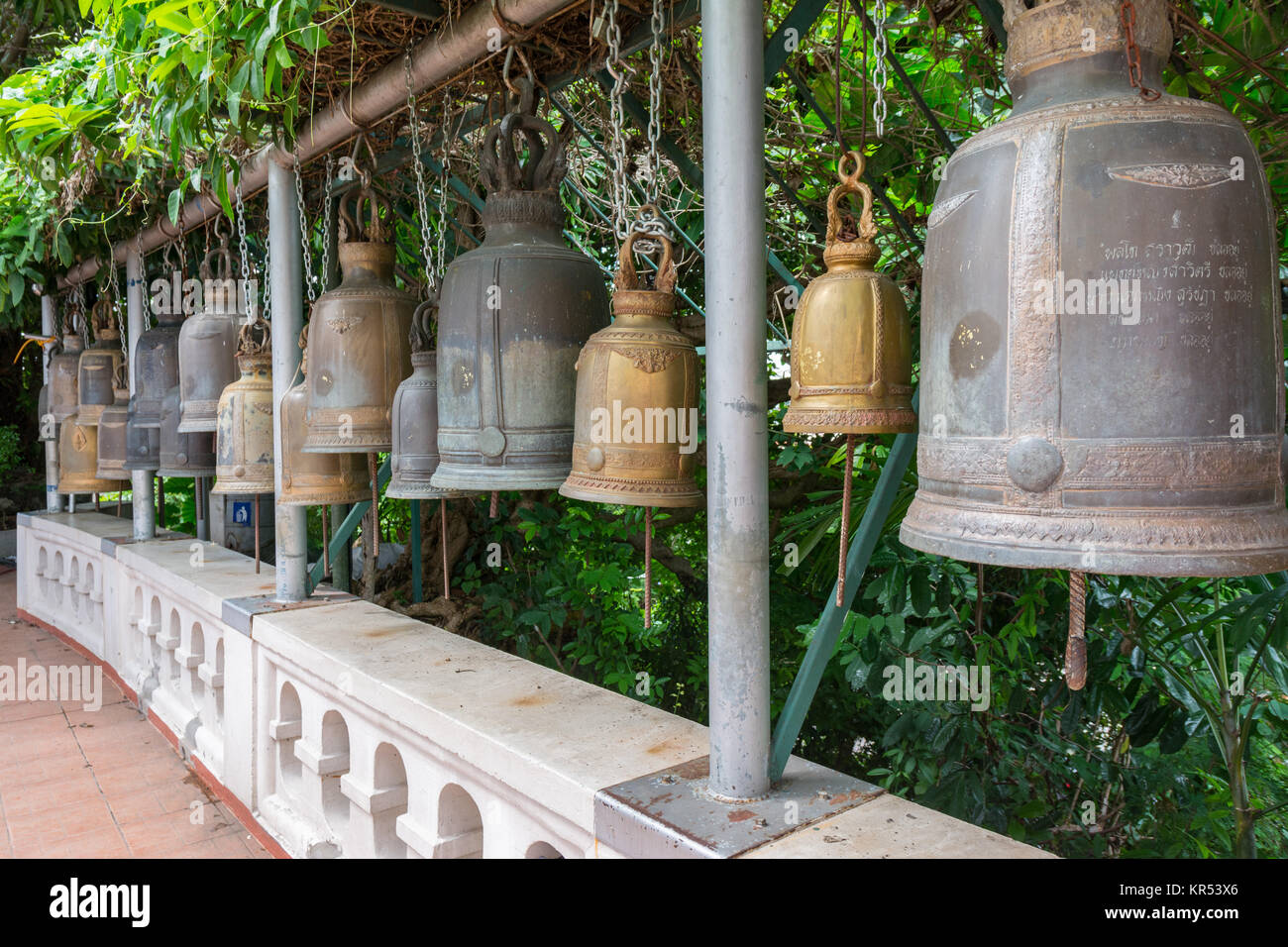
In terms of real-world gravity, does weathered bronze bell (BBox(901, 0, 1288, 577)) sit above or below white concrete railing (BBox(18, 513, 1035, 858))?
above

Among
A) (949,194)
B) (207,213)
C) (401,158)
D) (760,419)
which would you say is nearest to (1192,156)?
(949,194)

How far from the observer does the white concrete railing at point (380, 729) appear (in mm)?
2314

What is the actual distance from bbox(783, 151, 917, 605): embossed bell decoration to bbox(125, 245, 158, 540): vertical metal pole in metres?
5.33

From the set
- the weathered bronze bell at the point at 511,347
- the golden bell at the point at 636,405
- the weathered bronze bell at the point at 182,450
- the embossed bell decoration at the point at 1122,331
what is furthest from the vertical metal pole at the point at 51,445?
the embossed bell decoration at the point at 1122,331

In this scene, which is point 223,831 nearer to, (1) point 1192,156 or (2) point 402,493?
(2) point 402,493

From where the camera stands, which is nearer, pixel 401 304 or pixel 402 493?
pixel 402 493

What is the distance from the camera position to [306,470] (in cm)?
363

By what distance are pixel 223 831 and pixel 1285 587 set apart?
151 inches

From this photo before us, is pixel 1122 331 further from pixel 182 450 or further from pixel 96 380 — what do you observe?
pixel 96 380

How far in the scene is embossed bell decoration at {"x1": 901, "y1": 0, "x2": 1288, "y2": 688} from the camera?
1.32 m

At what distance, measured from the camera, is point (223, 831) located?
3.93 m

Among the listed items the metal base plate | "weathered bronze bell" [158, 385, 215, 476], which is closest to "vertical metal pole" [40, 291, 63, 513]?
"weathered bronze bell" [158, 385, 215, 476]

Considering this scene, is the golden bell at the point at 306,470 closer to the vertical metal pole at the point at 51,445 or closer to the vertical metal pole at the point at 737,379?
the vertical metal pole at the point at 737,379

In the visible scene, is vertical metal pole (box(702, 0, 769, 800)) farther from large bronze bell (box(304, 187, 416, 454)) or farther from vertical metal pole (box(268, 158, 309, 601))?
vertical metal pole (box(268, 158, 309, 601))
